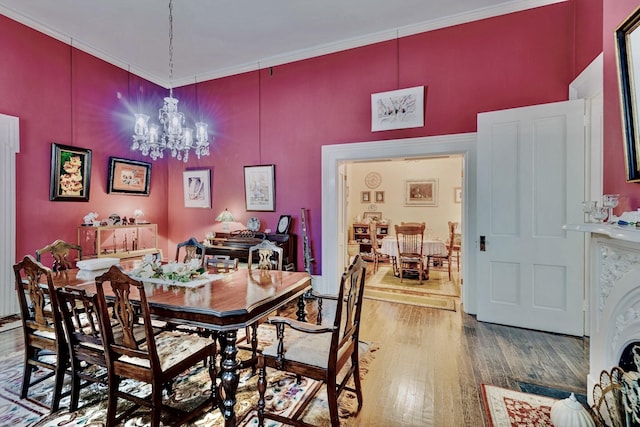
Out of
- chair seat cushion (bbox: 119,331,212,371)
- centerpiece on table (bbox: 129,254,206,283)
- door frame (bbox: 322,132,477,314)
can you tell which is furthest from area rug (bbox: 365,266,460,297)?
chair seat cushion (bbox: 119,331,212,371)

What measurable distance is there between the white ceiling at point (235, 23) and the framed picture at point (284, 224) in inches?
95.6

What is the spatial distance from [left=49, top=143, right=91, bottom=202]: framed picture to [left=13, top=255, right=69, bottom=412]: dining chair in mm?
2421

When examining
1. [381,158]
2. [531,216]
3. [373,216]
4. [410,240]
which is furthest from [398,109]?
[373,216]

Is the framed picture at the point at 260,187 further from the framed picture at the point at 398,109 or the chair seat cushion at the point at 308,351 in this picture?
the chair seat cushion at the point at 308,351

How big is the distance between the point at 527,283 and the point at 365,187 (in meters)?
5.64

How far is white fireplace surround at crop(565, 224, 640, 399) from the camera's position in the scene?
1568 mm

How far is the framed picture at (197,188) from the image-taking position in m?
5.36

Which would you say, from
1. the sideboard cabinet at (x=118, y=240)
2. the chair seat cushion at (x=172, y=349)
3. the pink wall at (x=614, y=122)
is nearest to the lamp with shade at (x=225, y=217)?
the sideboard cabinet at (x=118, y=240)

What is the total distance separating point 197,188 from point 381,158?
3.29 metres

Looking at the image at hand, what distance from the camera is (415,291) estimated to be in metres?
4.74

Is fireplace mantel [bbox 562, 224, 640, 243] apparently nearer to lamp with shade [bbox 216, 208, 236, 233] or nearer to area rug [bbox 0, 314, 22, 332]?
lamp with shade [bbox 216, 208, 236, 233]

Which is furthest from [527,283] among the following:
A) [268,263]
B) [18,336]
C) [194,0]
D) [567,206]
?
[18,336]

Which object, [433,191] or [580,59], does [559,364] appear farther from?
[433,191]

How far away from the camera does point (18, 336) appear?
3.12 meters
